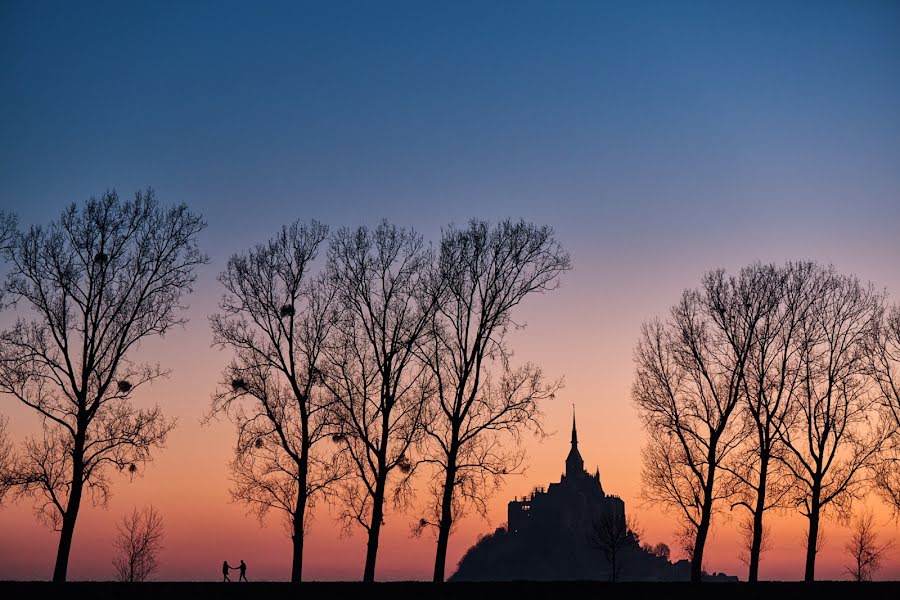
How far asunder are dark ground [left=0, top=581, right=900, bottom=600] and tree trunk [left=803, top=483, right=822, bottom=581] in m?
5.86

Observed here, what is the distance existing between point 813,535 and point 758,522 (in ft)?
8.84

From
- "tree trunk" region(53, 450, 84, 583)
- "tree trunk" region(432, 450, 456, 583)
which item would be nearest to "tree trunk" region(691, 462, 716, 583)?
"tree trunk" region(432, 450, 456, 583)

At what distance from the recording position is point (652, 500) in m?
38.7

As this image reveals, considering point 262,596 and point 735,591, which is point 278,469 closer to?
point 262,596

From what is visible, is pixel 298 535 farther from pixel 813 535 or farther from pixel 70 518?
pixel 813 535

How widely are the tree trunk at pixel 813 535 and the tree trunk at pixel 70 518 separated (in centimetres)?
2901

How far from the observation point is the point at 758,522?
36.2 m

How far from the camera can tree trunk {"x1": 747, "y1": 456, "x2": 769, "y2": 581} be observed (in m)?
35.8

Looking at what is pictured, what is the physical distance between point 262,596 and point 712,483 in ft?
66.5

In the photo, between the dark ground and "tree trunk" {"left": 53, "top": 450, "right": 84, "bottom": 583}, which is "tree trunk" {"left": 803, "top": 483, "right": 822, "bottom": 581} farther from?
"tree trunk" {"left": 53, "top": 450, "right": 84, "bottom": 583}

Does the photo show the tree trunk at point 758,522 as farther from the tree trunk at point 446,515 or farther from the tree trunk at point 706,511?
the tree trunk at point 446,515

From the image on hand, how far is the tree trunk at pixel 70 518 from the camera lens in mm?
29547

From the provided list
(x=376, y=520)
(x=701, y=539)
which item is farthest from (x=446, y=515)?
(x=701, y=539)

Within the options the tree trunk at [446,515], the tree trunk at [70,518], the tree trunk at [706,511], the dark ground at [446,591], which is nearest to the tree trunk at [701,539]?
the tree trunk at [706,511]
